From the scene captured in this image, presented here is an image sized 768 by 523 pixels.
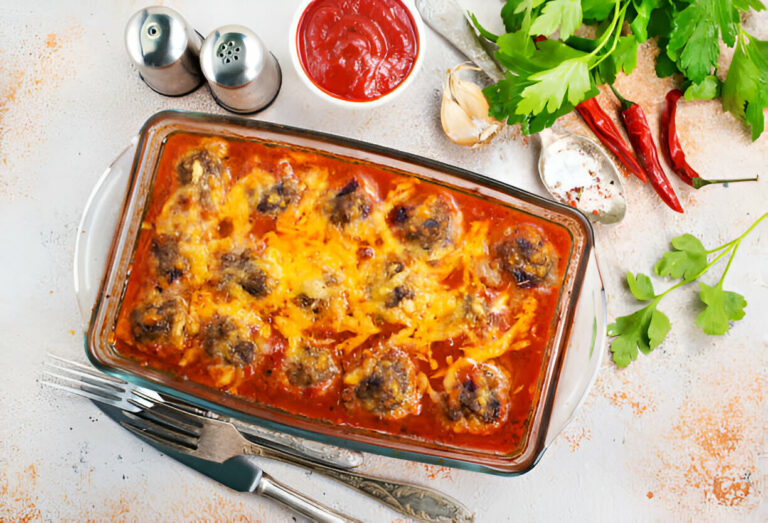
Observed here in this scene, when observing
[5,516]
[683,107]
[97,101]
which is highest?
[97,101]

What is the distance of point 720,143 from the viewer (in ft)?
9.37

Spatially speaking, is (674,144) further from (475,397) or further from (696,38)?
(475,397)

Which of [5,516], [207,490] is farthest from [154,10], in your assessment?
[5,516]

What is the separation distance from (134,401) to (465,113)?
1.90 meters

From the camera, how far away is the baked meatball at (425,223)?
2.24m

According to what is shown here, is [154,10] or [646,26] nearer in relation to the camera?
[154,10]

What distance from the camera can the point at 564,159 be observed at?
2693 mm

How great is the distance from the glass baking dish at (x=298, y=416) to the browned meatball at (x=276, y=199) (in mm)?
199

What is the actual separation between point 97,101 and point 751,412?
343cm

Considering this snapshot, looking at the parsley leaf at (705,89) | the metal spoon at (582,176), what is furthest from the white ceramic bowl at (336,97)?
the parsley leaf at (705,89)

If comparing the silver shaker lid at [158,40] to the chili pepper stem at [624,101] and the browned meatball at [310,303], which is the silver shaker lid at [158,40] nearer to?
the browned meatball at [310,303]

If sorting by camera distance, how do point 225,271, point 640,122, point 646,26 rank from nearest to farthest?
point 225,271
point 646,26
point 640,122

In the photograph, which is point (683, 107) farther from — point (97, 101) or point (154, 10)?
point (97, 101)


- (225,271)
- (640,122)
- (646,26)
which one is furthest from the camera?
(640,122)
